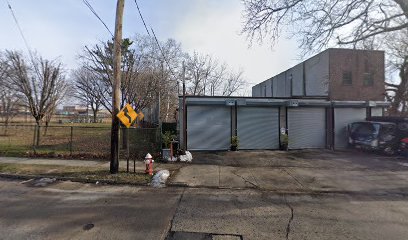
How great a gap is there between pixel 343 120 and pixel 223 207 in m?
13.8

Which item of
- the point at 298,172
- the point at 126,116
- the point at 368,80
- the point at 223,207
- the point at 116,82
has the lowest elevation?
the point at 223,207

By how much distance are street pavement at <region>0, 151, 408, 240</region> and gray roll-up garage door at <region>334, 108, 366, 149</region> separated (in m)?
6.45

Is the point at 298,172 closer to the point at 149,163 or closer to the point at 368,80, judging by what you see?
the point at 149,163

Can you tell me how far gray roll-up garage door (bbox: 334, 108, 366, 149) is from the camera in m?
15.5

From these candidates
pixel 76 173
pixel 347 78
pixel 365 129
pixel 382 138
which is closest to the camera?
pixel 76 173

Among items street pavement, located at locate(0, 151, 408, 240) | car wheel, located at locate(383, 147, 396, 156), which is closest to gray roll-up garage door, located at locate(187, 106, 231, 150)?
street pavement, located at locate(0, 151, 408, 240)

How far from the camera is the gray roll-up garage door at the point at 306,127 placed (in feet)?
49.5

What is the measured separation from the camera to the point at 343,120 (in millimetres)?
15711

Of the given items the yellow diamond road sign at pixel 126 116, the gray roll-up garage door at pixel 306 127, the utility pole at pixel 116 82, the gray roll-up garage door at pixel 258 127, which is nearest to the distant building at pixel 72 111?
the gray roll-up garage door at pixel 258 127

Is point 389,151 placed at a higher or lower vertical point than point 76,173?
higher

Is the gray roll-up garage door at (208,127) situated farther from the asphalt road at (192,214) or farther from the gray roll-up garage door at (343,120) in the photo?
the gray roll-up garage door at (343,120)

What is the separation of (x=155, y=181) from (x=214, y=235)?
3.79 meters

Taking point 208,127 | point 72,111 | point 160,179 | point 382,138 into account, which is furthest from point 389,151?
point 72,111

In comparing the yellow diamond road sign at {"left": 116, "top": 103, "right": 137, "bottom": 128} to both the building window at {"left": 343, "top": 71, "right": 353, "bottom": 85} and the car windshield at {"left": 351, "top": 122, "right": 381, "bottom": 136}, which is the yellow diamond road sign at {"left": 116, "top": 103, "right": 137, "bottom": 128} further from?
the building window at {"left": 343, "top": 71, "right": 353, "bottom": 85}
